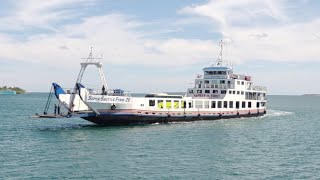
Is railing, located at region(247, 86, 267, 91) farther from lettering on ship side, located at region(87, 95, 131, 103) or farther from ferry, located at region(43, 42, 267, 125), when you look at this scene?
lettering on ship side, located at region(87, 95, 131, 103)

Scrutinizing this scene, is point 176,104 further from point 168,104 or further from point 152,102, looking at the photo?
point 152,102

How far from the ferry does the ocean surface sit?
2025 millimetres

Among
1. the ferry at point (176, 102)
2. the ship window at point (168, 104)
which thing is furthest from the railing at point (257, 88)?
the ship window at point (168, 104)

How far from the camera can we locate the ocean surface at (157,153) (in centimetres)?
2912

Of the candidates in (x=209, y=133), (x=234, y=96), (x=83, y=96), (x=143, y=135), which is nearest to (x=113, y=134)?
(x=143, y=135)

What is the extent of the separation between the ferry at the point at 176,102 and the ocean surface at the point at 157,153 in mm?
2025

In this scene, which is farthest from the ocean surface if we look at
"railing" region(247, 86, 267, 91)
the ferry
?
"railing" region(247, 86, 267, 91)

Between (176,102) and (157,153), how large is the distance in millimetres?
23675

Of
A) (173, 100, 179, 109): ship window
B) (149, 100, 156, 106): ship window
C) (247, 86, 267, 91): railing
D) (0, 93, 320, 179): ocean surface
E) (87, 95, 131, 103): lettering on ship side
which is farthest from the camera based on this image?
(247, 86, 267, 91): railing

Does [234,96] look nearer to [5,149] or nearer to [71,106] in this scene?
[71,106]

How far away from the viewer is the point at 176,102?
59031 mm

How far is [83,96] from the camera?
5062 centimetres

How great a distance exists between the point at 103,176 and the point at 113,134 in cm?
1822

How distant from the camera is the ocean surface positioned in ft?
95.6
